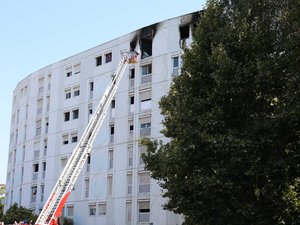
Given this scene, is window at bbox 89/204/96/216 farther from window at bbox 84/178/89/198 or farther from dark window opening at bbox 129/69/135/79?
dark window opening at bbox 129/69/135/79

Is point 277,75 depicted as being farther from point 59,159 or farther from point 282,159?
point 59,159

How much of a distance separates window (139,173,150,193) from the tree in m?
19.4

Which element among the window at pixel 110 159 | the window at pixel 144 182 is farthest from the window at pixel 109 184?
the window at pixel 144 182

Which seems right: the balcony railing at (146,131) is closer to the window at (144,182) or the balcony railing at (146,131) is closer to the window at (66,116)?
the window at (144,182)

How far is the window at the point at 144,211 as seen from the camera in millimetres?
36625

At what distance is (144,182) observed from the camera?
37.4 metres

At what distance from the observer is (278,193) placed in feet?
50.2

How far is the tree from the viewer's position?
15.2 m

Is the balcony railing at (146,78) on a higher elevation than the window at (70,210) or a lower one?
higher

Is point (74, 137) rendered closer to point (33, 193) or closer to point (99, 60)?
point (99, 60)

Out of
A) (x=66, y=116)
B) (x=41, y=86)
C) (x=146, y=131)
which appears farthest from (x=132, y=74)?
(x=41, y=86)

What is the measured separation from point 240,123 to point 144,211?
22157mm

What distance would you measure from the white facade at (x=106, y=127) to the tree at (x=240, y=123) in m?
17.4

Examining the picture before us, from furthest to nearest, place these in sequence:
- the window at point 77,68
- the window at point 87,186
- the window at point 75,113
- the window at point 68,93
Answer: the window at point 68,93
the window at point 77,68
the window at point 75,113
the window at point 87,186
